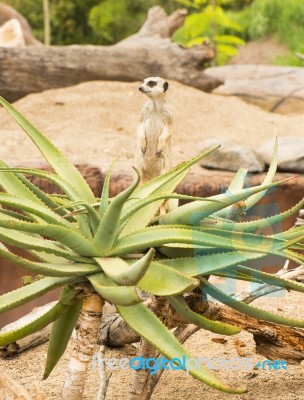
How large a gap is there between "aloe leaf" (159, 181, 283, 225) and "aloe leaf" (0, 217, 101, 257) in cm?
27

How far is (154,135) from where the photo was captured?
116 inches

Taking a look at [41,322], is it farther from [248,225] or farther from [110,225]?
[248,225]

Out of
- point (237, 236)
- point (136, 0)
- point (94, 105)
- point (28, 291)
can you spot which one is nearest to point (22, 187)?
point (28, 291)

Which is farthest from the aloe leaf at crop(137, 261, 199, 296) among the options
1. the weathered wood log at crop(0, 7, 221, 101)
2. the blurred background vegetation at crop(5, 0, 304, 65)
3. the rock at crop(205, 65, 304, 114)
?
the blurred background vegetation at crop(5, 0, 304, 65)

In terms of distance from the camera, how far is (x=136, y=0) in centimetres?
1778

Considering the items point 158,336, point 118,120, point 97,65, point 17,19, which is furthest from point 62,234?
point 17,19

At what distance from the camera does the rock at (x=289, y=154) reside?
6.12m

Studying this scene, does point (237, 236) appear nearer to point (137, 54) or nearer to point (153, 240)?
point (153, 240)

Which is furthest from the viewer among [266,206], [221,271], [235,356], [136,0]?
[136,0]

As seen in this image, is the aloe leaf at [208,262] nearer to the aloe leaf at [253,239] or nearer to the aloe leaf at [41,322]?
the aloe leaf at [253,239]

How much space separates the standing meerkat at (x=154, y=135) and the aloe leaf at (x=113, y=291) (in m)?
0.85

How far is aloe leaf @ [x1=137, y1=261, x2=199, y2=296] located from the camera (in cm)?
188

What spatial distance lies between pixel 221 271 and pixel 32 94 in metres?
6.85

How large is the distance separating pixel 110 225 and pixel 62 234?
0.41ft
